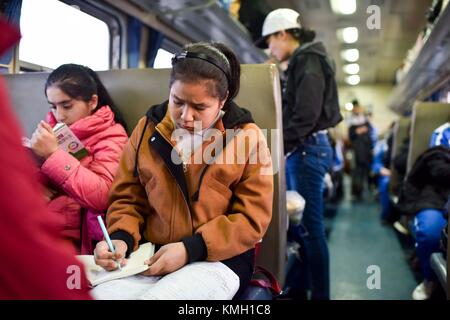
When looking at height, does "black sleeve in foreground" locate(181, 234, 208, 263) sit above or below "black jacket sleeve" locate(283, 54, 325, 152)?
below

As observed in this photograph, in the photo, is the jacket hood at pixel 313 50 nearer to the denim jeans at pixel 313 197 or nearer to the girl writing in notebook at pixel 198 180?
the denim jeans at pixel 313 197

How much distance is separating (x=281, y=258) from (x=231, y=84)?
1.91 ft

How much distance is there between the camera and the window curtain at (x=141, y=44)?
185 cm

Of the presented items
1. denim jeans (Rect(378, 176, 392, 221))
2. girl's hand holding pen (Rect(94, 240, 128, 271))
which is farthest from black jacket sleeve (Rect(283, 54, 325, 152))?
denim jeans (Rect(378, 176, 392, 221))

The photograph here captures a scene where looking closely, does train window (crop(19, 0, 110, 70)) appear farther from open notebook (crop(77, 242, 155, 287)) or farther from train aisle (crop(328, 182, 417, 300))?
train aisle (crop(328, 182, 417, 300))

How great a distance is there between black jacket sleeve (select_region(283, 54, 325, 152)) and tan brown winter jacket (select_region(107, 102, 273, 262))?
695mm

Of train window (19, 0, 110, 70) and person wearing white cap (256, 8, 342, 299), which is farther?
person wearing white cap (256, 8, 342, 299)

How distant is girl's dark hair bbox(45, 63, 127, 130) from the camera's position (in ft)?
3.50

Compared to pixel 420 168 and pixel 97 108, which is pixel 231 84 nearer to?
pixel 97 108

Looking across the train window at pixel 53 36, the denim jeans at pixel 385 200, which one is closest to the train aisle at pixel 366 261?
the denim jeans at pixel 385 200

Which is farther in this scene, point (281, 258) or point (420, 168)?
point (420, 168)

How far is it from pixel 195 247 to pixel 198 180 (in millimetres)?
156

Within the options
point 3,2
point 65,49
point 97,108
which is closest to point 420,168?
point 97,108

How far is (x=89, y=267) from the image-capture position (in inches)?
37.5
